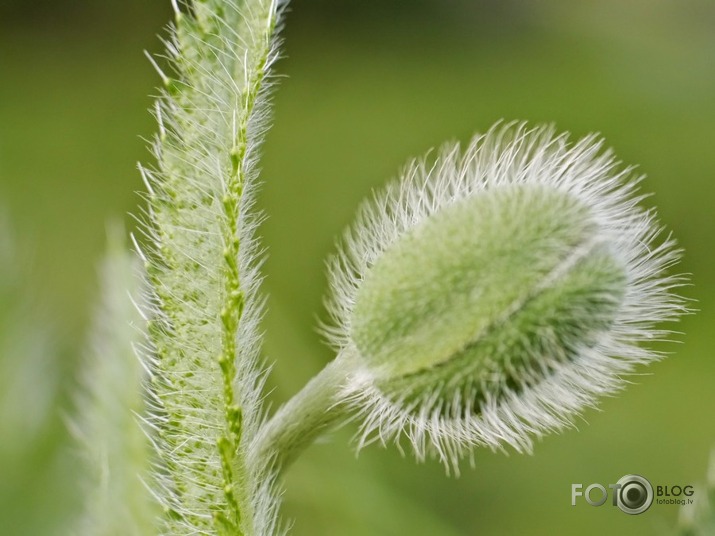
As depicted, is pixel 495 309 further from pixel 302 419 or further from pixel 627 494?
pixel 627 494

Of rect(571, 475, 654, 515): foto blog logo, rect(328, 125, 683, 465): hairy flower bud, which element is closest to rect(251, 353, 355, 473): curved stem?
rect(328, 125, 683, 465): hairy flower bud

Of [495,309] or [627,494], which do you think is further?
[627,494]

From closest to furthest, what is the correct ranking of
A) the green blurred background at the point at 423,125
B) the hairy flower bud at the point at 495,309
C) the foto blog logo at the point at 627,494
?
the hairy flower bud at the point at 495,309
the foto blog logo at the point at 627,494
the green blurred background at the point at 423,125

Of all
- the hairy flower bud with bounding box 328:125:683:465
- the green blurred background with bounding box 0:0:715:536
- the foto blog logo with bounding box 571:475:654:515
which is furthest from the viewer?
the green blurred background with bounding box 0:0:715:536

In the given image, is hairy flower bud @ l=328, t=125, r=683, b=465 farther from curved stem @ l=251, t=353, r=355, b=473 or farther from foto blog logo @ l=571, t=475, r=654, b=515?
foto blog logo @ l=571, t=475, r=654, b=515

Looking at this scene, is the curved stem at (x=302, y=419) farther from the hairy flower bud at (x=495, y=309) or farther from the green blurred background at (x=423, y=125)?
the green blurred background at (x=423, y=125)

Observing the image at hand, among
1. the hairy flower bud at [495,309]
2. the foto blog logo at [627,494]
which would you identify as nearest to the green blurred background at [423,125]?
the foto blog logo at [627,494]

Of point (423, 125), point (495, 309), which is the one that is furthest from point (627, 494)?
point (423, 125)
